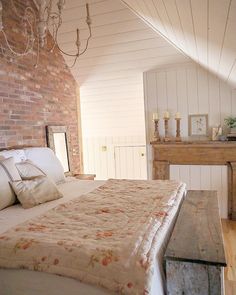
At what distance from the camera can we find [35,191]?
212 cm

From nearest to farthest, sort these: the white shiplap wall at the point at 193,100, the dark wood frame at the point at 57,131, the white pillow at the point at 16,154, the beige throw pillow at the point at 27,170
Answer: the beige throw pillow at the point at 27,170, the white pillow at the point at 16,154, the dark wood frame at the point at 57,131, the white shiplap wall at the point at 193,100

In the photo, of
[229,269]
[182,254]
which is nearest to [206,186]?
[229,269]

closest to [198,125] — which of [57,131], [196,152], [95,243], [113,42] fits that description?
[196,152]

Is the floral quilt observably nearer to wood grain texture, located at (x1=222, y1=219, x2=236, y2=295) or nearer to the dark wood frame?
wood grain texture, located at (x1=222, y1=219, x2=236, y2=295)

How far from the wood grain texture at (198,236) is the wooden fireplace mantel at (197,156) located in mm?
1687

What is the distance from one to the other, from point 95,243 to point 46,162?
Answer: 177 cm

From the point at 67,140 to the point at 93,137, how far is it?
3.77 ft

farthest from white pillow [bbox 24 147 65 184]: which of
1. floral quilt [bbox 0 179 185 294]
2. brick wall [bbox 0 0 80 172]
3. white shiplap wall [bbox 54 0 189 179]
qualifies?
white shiplap wall [bbox 54 0 189 179]

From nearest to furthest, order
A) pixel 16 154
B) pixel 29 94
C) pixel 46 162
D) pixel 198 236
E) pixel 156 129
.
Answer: pixel 198 236 < pixel 16 154 < pixel 46 162 < pixel 29 94 < pixel 156 129

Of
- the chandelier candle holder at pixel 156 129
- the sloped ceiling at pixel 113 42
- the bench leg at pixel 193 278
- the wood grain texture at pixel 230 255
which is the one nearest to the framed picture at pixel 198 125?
the chandelier candle holder at pixel 156 129

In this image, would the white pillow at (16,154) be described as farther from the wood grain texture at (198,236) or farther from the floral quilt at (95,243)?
the wood grain texture at (198,236)

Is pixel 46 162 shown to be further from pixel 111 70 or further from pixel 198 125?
pixel 198 125

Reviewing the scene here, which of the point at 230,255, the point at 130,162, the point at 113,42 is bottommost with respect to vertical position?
the point at 230,255

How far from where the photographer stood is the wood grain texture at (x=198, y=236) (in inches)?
49.1
